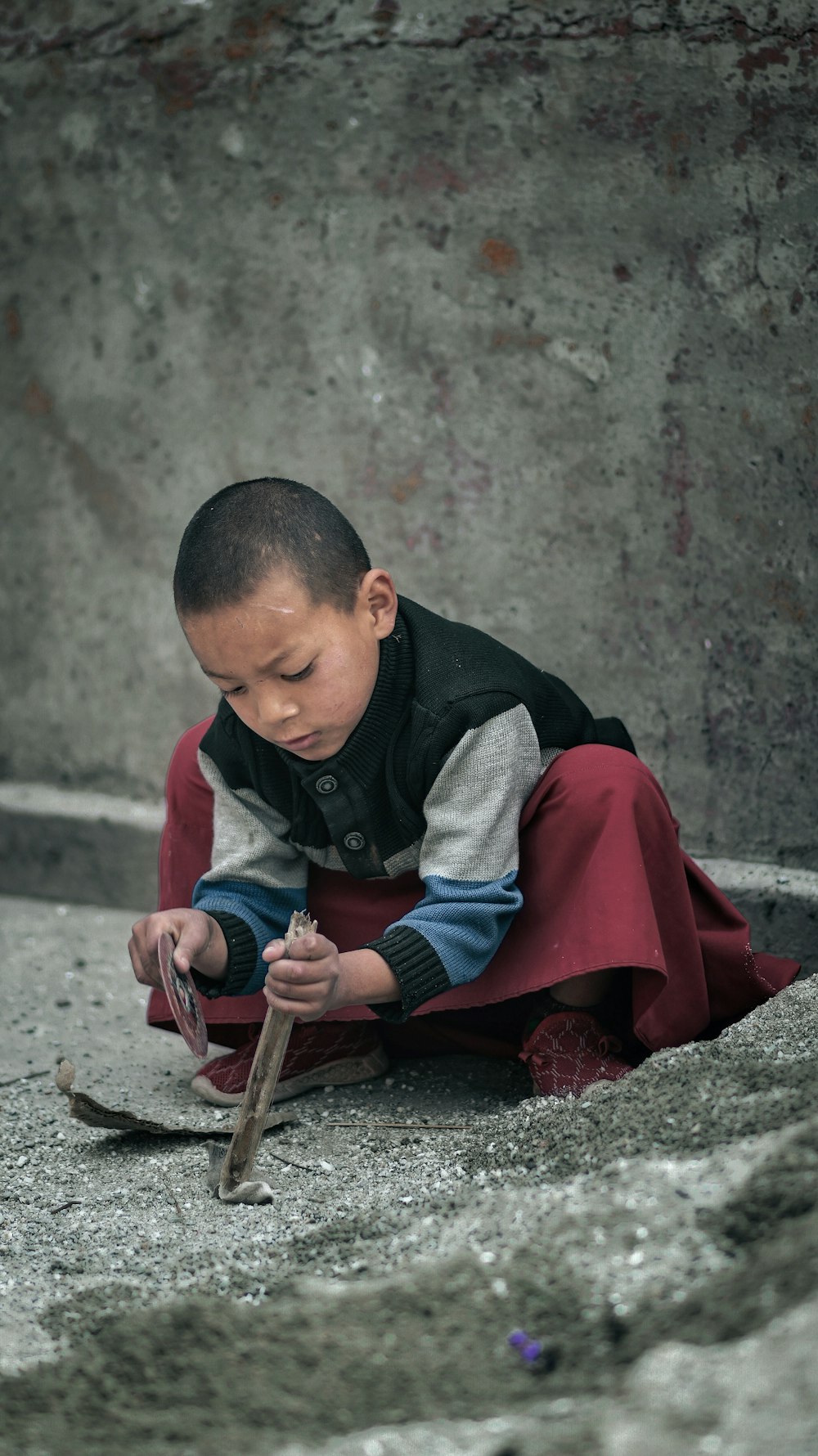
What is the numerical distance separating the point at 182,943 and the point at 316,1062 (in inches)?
18.5

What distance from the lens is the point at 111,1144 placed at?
2047 mm

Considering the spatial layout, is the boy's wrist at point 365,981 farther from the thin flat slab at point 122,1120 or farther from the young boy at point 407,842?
the thin flat slab at point 122,1120

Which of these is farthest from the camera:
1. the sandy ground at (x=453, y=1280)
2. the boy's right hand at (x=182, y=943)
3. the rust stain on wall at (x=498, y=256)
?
the rust stain on wall at (x=498, y=256)

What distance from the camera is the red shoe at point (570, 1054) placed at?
2.04 meters

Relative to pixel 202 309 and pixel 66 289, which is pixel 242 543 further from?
pixel 66 289

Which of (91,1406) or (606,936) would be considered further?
(606,936)

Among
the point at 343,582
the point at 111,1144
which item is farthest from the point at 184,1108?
the point at 343,582

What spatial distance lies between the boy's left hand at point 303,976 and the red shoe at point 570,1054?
0.48 meters

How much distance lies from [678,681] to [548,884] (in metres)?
0.88

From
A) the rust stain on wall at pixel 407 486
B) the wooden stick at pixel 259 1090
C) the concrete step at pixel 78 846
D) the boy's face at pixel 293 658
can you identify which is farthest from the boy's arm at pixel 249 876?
the concrete step at pixel 78 846

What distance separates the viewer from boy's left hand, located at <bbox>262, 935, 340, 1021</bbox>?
5.42 ft

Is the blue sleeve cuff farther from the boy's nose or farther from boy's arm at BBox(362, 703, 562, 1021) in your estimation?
the boy's nose

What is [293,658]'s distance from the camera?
1856 millimetres

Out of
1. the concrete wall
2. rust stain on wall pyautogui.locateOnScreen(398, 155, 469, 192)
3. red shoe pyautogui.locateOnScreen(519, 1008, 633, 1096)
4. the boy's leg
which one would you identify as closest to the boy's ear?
the boy's leg
